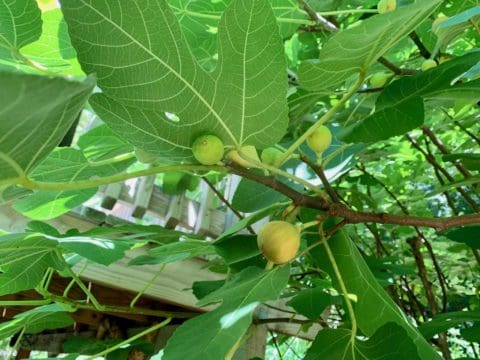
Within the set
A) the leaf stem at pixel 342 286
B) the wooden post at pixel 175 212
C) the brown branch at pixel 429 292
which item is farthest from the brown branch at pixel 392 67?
the wooden post at pixel 175 212

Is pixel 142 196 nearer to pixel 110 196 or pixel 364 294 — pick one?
pixel 110 196

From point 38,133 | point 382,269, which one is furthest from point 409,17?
point 382,269

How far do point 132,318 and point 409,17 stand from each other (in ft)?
4.73

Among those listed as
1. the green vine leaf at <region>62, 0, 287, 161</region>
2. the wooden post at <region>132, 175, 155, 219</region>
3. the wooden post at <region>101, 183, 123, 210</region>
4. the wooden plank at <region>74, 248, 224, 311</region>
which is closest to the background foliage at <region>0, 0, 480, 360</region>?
the green vine leaf at <region>62, 0, 287, 161</region>

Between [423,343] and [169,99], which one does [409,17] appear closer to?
[169,99]

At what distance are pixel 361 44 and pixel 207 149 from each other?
204 millimetres

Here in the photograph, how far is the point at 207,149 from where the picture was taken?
0.53m

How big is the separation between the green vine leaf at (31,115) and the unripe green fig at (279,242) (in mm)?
272

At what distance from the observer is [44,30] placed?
29.1 inches

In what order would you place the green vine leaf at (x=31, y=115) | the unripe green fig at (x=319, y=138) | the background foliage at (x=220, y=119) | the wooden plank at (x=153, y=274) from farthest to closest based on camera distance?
the wooden plank at (x=153, y=274), the unripe green fig at (x=319, y=138), the background foliage at (x=220, y=119), the green vine leaf at (x=31, y=115)

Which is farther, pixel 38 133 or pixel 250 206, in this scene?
pixel 250 206

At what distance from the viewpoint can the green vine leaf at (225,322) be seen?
1.60 feet

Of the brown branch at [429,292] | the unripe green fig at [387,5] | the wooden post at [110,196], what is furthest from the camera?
the wooden post at [110,196]

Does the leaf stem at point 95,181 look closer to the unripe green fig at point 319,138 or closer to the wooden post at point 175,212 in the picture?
the unripe green fig at point 319,138
